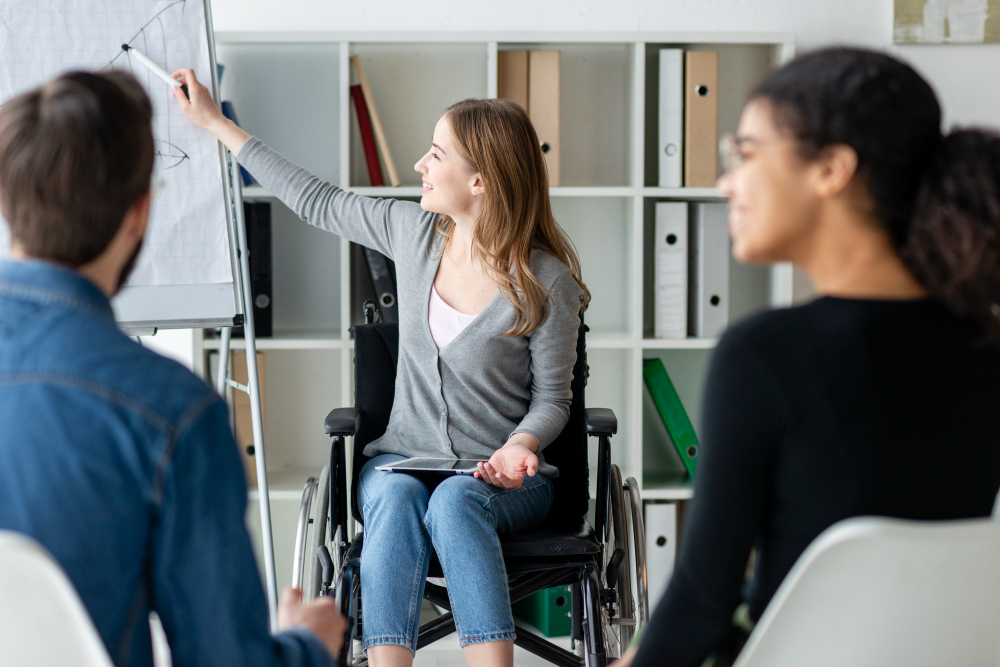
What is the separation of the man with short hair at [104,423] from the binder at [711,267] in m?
1.85

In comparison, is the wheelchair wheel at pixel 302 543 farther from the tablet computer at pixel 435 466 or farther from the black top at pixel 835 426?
the black top at pixel 835 426

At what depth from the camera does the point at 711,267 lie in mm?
2393

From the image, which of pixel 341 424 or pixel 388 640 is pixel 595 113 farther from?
pixel 388 640

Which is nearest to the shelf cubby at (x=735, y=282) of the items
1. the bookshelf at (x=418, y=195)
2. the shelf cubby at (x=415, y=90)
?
the bookshelf at (x=418, y=195)

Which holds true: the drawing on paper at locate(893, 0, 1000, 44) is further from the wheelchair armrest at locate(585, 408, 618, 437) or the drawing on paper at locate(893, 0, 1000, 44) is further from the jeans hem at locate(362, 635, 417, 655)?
the jeans hem at locate(362, 635, 417, 655)

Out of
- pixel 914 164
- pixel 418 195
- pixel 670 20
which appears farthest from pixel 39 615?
pixel 670 20

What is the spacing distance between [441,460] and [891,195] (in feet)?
3.46

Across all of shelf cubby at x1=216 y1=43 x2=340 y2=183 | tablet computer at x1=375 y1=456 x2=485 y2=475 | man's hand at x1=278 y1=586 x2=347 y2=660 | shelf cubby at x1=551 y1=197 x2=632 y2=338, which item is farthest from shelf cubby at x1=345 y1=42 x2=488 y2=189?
man's hand at x1=278 y1=586 x2=347 y2=660

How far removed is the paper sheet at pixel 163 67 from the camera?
177 centimetres

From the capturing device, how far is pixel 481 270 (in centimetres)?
176

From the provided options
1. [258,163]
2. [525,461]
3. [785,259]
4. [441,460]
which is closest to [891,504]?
[785,259]

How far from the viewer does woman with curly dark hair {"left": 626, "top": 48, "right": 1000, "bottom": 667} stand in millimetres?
743

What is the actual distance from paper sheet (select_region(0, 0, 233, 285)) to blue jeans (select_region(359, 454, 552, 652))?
0.68 m

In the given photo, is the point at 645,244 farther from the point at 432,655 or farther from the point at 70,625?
the point at 70,625
